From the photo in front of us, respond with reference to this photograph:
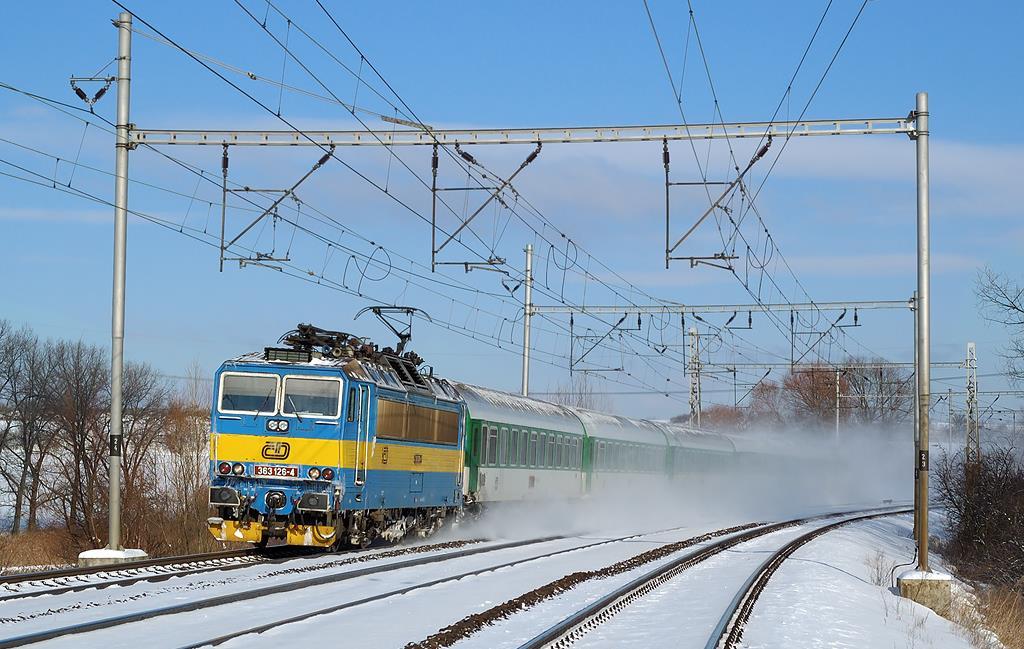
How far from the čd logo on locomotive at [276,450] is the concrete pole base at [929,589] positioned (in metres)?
10.2

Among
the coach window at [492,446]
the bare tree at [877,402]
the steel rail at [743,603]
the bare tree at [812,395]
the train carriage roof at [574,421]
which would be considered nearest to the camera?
the steel rail at [743,603]

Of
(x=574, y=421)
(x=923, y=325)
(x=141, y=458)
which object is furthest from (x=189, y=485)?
(x=923, y=325)

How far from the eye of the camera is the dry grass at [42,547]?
40250mm

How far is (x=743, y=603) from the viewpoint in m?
16.7

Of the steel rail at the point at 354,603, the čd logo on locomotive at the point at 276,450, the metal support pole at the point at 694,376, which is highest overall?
the metal support pole at the point at 694,376

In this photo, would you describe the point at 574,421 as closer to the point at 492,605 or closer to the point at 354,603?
the point at 492,605

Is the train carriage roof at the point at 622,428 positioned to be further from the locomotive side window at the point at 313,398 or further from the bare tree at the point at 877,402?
the bare tree at the point at 877,402

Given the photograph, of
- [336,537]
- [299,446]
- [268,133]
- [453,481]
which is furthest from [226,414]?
[453,481]

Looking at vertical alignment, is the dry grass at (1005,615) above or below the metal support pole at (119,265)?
below

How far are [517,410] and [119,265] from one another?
43.8ft

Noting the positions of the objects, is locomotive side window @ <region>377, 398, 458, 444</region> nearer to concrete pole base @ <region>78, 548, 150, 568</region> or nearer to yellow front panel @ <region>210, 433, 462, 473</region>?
yellow front panel @ <region>210, 433, 462, 473</region>

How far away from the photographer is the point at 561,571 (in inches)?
791

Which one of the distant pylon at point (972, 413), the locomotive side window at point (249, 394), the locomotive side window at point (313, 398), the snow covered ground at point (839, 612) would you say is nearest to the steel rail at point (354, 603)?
the locomotive side window at point (313, 398)

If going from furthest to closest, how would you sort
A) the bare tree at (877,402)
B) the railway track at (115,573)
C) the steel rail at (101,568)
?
the bare tree at (877,402)
the steel rail at (101,568)
the railway track at (115,573)
